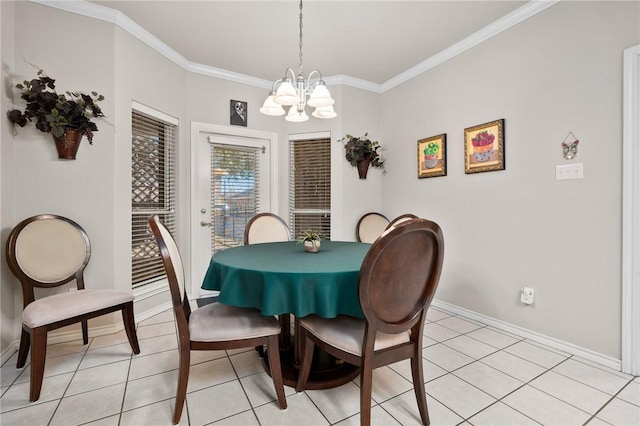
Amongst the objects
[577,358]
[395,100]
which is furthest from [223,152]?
[577,358]

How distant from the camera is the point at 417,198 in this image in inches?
139

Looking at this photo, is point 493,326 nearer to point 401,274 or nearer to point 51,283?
point 401,274

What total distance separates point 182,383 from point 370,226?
2802mm

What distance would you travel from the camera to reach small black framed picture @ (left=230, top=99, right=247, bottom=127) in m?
3.73

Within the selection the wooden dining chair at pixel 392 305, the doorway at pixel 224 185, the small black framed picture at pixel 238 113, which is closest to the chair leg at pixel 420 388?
the wooden dining chair at pixel 392 305

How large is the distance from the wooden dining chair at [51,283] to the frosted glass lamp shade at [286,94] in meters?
1.76

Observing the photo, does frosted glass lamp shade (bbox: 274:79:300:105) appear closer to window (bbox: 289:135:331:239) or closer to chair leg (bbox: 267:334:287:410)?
chair leg (bbox: 267:334:287:410)

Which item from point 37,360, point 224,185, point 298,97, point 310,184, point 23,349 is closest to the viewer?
point 37,360

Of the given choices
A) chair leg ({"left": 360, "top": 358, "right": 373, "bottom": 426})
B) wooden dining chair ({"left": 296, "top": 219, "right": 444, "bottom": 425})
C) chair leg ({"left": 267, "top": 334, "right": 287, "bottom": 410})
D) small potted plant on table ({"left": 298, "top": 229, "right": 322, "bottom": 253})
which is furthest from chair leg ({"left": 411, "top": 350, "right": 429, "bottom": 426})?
small potted plant on table ({"left": 298, "top": 229, "right": 322, "bottom": 253})

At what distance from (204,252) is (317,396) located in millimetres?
2452

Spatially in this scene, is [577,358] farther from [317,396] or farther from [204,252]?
[204,252]

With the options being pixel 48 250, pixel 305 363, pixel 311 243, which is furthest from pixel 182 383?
pixel 48 250

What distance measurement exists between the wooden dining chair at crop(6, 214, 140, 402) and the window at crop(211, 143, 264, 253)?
1525mm

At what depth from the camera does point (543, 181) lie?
236 centimetres
